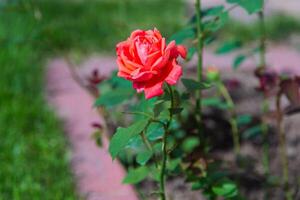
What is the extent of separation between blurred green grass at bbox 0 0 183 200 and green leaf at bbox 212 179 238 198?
1.85ft

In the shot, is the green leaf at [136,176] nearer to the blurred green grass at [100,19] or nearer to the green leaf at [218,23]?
the green leaf at [218,23]

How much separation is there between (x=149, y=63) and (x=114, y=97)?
0.61 meters

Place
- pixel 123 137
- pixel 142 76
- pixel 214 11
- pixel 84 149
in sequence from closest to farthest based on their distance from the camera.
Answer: pixel 142 76
pixel 123 137
pixel 214 11
pixel 84 149

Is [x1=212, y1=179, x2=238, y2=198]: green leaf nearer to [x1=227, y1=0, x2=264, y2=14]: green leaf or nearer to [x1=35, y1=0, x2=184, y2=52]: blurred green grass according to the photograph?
[x1=227, y1=0, x2=264, y2=14]: green leaf

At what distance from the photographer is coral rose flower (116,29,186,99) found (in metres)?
1.27

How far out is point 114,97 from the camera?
6.15ft

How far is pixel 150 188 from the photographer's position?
2.52 m

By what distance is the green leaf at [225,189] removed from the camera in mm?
1826

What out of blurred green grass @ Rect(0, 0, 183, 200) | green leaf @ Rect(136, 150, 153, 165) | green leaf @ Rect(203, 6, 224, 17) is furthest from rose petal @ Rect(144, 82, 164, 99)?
blurred green grass @ Rect(0, 0, 183, 200)

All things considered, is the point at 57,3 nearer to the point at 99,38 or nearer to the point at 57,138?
the point at 99,38

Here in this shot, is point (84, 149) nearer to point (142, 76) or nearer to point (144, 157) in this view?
point (144, 157)

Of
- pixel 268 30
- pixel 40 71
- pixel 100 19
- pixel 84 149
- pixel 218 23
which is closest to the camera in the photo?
pixel 218 23

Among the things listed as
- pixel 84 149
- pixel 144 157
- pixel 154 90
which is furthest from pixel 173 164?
pixel 84 149

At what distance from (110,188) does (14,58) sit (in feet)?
5.81
